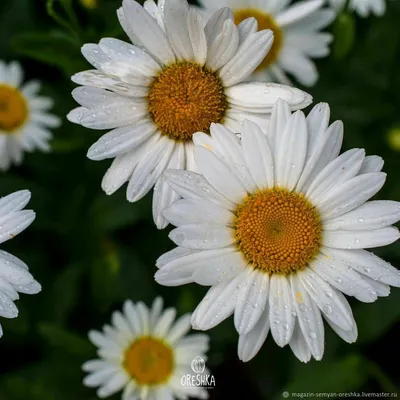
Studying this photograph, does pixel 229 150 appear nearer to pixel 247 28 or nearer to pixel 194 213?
pixel 194 213

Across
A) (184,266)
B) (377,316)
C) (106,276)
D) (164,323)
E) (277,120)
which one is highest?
(277,120)

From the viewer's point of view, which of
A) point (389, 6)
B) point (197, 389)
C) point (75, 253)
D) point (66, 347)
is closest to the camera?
point (197, 389)

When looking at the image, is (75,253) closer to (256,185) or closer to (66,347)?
(66,347)

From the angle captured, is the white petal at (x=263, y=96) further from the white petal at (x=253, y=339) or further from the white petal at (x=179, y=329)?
the white petal at (x=179, y=329)

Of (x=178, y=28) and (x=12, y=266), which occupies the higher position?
(x=178, y=28)

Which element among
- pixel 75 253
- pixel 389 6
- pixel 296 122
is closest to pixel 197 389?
pixel 75 253

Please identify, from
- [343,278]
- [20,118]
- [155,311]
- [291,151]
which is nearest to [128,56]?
[291,151]

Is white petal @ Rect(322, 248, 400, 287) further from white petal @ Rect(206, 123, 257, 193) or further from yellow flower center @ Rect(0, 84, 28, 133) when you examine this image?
yellow flower center @ Rect(0, 84, 28, 133)

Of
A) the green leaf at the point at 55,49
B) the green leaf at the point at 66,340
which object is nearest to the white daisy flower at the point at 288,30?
the green leaf at the point at 55,49
